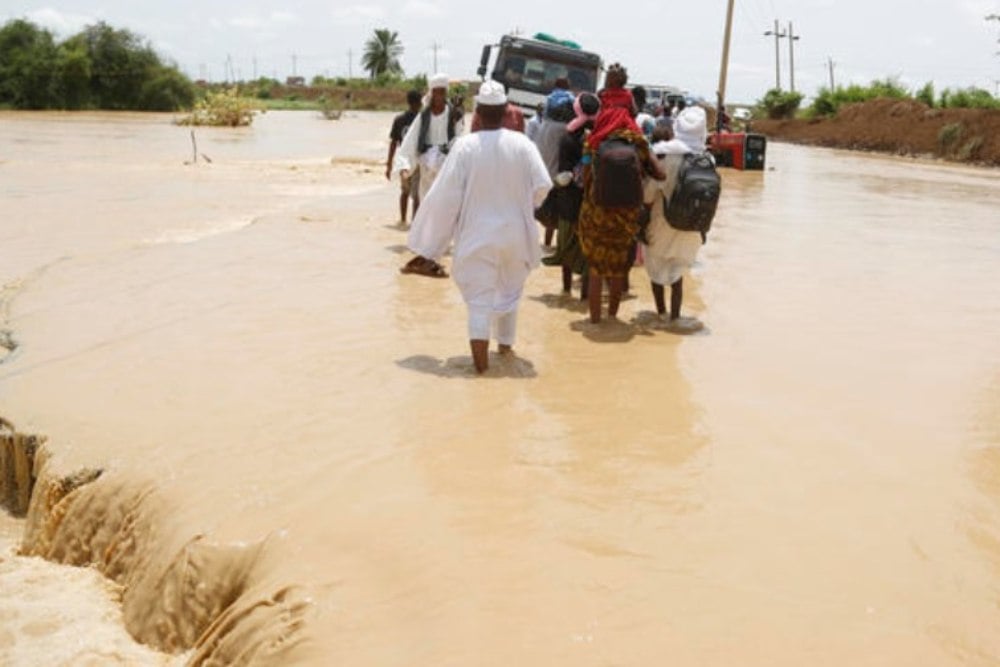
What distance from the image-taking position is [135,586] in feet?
12.6

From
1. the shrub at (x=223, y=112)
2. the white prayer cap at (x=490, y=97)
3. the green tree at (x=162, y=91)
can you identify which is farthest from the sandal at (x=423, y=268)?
the green tree at (x=162, y=91)

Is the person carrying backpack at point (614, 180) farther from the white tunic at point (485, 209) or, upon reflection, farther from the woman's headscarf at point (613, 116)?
the white tunic at point (485, 209)

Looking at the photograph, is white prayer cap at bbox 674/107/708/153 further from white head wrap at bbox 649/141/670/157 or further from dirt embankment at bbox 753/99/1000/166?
dirt embankment at bbox 753/99/1000/166

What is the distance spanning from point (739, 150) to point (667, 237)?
55.6 ft

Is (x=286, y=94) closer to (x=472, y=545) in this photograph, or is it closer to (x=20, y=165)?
(x=20, y=165)

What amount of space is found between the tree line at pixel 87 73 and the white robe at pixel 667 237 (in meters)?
59.8

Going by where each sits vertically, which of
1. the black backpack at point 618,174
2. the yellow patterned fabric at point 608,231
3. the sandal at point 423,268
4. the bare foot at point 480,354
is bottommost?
the bare foot at point 480,354

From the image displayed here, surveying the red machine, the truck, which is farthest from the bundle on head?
the red machine

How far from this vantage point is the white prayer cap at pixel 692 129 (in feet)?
21.5

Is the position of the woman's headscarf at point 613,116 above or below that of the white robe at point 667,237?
above

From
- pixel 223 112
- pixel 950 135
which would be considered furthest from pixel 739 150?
pixel 223 112

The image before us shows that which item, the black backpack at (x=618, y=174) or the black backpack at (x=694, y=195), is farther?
the black backpack at (x=694, y=195)

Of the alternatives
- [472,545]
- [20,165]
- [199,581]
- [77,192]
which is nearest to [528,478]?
[472,545]

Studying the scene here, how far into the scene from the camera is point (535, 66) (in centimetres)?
1529
